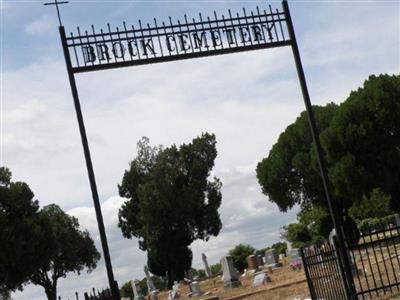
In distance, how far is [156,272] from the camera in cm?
4550

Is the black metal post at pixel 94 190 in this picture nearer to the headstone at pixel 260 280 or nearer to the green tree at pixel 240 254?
the headstone at pixel 260 280

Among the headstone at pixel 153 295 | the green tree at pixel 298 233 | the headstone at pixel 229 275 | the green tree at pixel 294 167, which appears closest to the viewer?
the headstone at pixel 229 275

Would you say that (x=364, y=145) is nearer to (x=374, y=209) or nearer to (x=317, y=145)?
(x=374, y=209)

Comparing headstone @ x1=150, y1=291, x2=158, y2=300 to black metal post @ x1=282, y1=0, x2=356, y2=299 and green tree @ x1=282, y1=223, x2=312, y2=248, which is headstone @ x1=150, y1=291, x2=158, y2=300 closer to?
green tree @ x1=282, y1=223, x2=312, y2=248

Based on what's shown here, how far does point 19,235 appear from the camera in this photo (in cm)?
3519

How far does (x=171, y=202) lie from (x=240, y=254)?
7415 mm

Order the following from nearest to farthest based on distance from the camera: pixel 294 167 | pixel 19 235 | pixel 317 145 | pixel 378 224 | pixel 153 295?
pixel 317 145 < pixel 378 224 < pixel 153 295 < pixel 19 235 < pixel 294 167

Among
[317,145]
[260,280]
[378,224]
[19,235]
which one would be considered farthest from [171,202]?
[317,145]

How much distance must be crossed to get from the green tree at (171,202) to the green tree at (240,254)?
2.49m

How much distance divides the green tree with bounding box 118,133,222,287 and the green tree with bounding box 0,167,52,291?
8588 mm

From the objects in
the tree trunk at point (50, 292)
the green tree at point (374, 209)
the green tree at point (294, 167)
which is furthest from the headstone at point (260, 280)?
the tree trunk at point (50, 292)

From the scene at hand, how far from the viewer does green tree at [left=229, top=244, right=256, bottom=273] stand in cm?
4538

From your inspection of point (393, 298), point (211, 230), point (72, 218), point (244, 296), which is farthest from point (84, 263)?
point (393, 298)

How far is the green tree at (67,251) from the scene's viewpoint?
47734 mm
